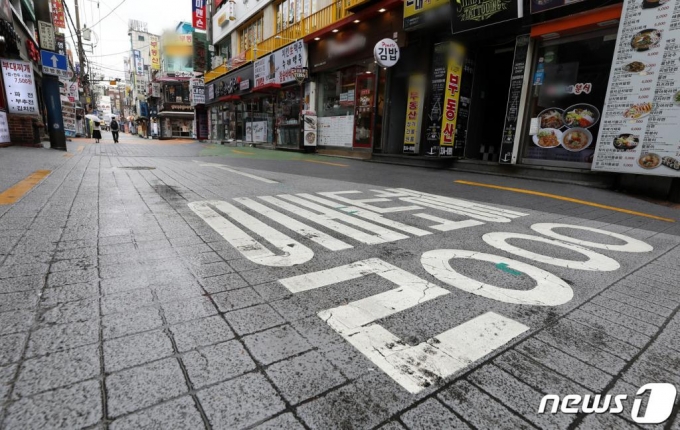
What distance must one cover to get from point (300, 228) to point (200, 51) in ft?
100

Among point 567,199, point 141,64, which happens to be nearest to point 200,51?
point 567,199

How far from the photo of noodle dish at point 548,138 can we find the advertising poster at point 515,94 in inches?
22.1

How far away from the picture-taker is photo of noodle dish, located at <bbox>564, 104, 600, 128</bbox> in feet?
24.8

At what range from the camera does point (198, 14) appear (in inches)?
1016

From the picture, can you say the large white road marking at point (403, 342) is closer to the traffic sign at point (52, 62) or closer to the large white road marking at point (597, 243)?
the large white road marking at point (597, 243)

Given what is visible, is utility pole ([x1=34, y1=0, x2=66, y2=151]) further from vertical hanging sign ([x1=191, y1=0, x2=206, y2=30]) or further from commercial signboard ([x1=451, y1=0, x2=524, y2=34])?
vertical hanging sign ([x1=191, y1=0, x2=206, y2=30])

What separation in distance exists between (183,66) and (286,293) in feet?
146

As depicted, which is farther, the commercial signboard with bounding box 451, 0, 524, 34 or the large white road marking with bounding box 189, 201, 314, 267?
the commercial signboard with bounding box 451, 0, 524, 34

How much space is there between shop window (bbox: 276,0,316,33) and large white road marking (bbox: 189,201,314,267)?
1487 cm

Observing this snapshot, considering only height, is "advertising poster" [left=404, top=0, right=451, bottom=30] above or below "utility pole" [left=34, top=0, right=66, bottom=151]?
above

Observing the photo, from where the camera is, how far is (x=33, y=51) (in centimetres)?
1539

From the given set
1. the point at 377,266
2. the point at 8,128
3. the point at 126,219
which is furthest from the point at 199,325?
the point at 8,128

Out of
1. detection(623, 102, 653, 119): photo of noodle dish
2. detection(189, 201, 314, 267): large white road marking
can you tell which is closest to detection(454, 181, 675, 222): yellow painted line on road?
detection(623, 102, 653, 119): photo of noodle dish

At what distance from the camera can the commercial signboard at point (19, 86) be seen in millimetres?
11383
